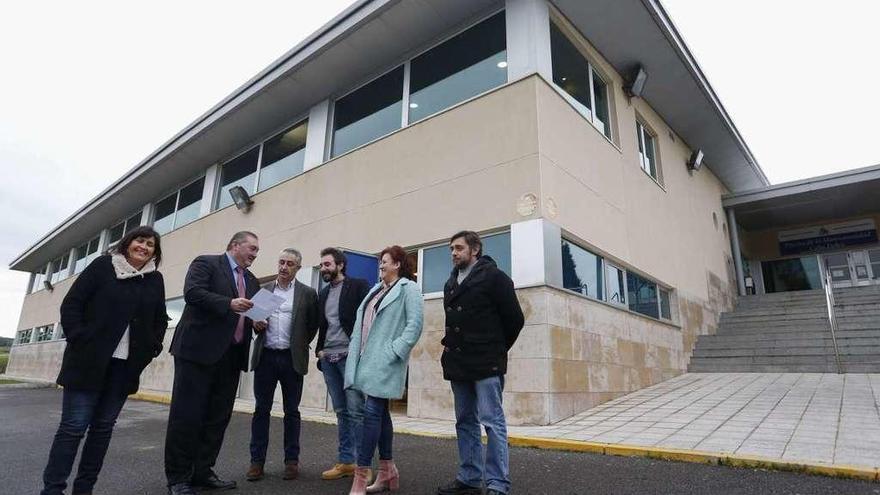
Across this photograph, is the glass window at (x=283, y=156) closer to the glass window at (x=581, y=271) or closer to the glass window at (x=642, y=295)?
the glass window at (x=581, y=271)

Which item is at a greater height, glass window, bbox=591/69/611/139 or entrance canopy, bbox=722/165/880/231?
entrance canopy, bbox=722/165/880/231

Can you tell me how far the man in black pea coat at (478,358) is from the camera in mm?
3107

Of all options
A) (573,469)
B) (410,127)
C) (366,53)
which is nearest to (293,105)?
(366,53)

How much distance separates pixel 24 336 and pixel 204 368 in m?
31.4

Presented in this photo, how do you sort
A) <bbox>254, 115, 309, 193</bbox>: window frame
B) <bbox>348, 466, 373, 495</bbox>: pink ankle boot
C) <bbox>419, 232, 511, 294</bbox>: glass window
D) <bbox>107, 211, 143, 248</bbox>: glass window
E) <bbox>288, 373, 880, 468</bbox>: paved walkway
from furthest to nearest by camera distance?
<bbox>107, 211, 143, 248</bbox>: glass window → <bbox>254, 115, 309, 193</bbox>: window frame → <bbox>419, 232, 511, 294</bbox>: glass window → <bbox>288, 373, 880, 468</bbox>: paved walkway → <bbox>348, 466, 373, 495</bbox>: pink ankle boot

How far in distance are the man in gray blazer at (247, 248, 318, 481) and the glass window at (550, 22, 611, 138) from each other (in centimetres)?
609

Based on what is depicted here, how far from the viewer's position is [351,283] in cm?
398

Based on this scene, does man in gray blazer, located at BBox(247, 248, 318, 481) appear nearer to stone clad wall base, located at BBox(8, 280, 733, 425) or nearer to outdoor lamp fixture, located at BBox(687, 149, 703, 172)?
stone clad wall base, located at BBox(8, 280, 733, 425)

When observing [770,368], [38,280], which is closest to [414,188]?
[770,368]

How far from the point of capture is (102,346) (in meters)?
2.94

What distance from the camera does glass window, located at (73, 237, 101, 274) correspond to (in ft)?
71.8

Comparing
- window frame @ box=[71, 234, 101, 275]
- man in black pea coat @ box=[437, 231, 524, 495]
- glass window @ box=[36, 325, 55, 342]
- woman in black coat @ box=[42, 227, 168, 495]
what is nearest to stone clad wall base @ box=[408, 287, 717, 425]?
man in black pea coat @ box=[437, 231, 524, 495]

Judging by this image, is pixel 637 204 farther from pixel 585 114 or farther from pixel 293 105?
pixel 293 105

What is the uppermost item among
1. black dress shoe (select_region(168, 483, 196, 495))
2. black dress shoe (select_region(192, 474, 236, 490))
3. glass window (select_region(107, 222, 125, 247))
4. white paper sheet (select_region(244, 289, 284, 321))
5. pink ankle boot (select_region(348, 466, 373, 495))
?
glass window (select_region(107, 222, 125, 247))
